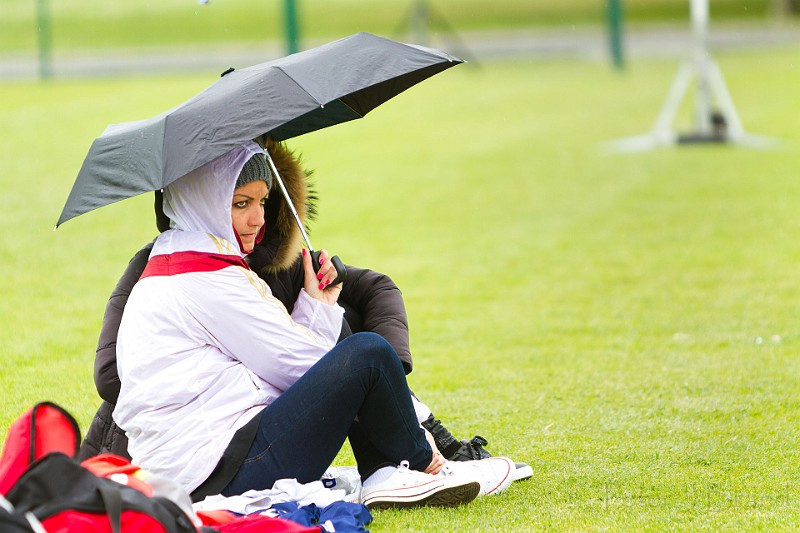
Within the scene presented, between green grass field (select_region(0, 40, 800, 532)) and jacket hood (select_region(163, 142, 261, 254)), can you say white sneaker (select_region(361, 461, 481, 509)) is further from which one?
jacket hood (select_region(163, 142, 261, 254))

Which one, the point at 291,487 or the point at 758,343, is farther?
the point at 758,343

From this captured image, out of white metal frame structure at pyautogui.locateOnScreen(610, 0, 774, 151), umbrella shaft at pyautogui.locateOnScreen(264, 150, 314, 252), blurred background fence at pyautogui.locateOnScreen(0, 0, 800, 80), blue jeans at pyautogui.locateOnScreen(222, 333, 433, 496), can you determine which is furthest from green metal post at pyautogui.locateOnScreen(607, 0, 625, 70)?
blue jeans at pyautogui.locateOnScreen(222, 333, 433, 496)

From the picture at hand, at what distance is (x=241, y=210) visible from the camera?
3865 mm

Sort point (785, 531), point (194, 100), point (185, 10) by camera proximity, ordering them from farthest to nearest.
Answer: point (185, 10) < point (194, 100) < point (785, 531)

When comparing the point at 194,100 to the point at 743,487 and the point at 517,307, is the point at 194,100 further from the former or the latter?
the point at 517,307

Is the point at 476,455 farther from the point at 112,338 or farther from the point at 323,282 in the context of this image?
the point at 112,338

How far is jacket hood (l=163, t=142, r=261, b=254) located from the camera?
12.4 ft

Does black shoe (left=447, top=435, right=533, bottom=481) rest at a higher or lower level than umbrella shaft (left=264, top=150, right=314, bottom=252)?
lower

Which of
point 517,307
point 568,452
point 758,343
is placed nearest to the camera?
point 568,452

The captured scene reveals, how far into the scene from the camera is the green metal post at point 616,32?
A: 25777 millimetres

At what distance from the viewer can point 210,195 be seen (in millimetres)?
3777

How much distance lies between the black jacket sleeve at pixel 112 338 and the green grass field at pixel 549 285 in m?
0.95

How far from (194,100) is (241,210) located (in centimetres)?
40

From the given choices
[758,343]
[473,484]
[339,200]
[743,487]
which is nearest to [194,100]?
[473,484]
